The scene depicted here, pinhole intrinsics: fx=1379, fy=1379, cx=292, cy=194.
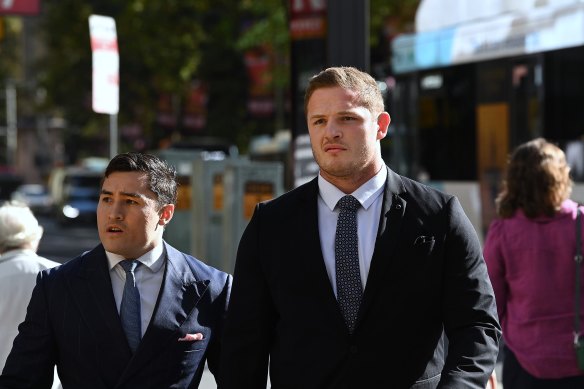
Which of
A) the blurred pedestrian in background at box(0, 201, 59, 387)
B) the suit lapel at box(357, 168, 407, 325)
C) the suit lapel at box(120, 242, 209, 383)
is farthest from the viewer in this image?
the blurred pedestrian in background at box(0, 201, 59, 387)

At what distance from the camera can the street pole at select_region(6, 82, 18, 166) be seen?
310 ft

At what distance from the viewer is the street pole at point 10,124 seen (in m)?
94.5

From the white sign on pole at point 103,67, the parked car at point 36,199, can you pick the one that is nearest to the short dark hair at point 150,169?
the white sign on pole at point 103,67

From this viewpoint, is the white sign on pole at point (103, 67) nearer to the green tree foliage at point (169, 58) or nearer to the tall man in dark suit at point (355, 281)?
the tall man in dark suit at point (355, 281)

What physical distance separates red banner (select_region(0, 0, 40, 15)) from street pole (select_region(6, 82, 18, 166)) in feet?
218

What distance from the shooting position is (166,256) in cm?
413

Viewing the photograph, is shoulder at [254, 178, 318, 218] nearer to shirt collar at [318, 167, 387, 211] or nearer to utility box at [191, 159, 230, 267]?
shirt collar at [318, 167, 387, 211]

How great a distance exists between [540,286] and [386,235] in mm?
2029

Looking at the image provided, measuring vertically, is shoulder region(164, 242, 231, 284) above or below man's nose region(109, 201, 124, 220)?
below

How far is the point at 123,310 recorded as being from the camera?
13.1 feet

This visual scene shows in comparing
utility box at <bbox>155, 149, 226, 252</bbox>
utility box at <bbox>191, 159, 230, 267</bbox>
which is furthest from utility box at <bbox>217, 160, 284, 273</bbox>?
utility box at <bbox>155, 149, 226, 252</bbox>

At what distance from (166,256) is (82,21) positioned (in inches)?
1339

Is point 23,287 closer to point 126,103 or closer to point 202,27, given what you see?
point 202,27

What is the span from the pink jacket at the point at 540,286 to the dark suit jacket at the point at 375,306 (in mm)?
1826
